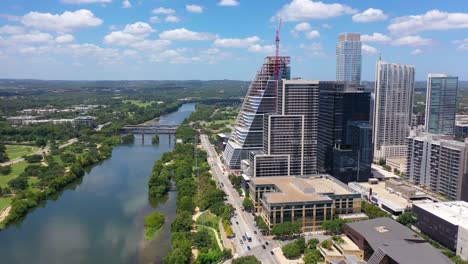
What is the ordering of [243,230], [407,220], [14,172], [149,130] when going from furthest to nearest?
[149,130]
[14,172]
[407,220]
[243,230]

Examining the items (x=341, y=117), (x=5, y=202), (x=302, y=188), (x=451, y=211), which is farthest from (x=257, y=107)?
(x=5, y=202)

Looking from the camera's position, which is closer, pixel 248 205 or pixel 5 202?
pixel 248 205

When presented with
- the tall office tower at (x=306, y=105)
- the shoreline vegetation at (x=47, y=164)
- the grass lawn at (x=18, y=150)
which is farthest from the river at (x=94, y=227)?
the grass lawn at (x=18, y=150)

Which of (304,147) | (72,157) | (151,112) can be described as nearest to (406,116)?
(304,147)

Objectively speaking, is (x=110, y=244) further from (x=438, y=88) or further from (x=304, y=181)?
(x=438, y=88)

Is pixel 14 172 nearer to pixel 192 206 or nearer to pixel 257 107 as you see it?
pixel 192 206
